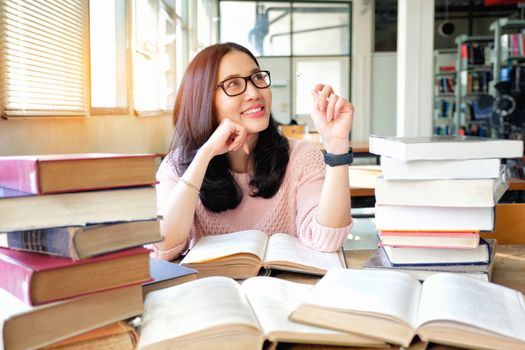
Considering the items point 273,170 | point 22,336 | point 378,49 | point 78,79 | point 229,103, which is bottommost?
point 22,336

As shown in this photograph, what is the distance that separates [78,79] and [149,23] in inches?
85.0

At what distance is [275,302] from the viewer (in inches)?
31.5

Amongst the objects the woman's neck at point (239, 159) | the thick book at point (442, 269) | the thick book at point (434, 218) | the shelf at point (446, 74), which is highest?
the shelf at point (446, 74)

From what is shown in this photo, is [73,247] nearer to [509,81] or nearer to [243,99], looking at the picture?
[243,99]

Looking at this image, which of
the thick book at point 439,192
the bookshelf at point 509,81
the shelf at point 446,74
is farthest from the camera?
the shelf at point 446,74

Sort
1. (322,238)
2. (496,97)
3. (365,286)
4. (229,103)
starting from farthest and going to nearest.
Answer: (496,97) → (229,103) → (322,238) → (365,286)

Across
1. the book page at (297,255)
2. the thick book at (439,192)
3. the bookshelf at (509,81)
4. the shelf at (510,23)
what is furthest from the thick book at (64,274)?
the shelf at (510,23)


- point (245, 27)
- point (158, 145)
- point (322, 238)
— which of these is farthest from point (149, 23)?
point (245, 27)

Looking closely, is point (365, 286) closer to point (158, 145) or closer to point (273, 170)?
point (273, 170)

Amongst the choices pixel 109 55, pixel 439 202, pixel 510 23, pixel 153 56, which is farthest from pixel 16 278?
pixel 510 23

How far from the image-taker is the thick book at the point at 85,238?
71cm

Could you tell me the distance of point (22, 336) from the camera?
69 centimetres

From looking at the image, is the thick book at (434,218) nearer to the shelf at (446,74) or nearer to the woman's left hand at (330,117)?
the woman's left hand at (330,117)

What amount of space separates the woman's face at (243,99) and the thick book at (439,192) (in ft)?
2.22
